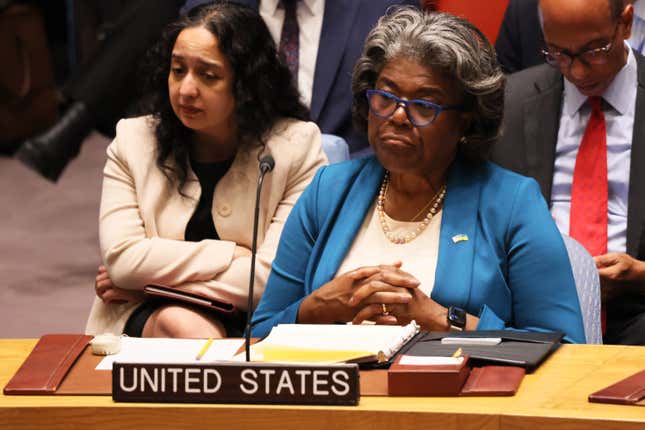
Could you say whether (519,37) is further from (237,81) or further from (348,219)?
(348,219)

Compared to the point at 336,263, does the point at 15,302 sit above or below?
below

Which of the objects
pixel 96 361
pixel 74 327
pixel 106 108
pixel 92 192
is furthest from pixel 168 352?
pixel 92 192

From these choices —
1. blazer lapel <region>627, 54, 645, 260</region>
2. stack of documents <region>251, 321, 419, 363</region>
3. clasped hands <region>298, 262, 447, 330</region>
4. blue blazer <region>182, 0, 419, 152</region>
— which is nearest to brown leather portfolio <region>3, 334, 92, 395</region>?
stack of documents <region>251, 321, 419, 363</region>

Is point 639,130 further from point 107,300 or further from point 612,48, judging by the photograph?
point 107,300

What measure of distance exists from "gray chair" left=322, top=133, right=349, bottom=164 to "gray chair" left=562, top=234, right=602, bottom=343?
87 cm

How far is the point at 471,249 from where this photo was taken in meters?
2.51

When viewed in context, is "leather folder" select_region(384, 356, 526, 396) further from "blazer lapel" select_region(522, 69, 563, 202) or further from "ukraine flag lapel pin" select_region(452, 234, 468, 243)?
"blazer lapel" select_region(522, 69, 563, 202)

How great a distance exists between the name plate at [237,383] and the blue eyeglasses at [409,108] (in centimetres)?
79

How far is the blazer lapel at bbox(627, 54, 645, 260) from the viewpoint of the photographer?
304 centimetres

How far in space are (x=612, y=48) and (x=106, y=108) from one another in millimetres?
2629

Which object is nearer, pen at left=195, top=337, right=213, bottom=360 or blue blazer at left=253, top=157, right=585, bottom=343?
pen at left=195, top=337, right=213, bottom=360

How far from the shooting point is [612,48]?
305cm

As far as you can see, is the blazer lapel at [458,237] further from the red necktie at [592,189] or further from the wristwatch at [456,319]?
the red necktie at [592,189]

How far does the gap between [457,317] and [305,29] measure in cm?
156
